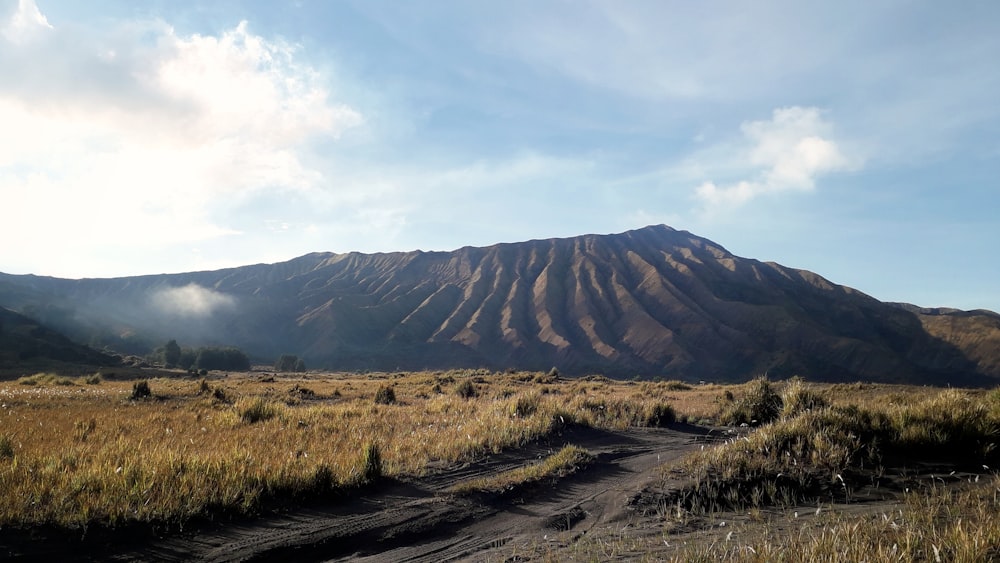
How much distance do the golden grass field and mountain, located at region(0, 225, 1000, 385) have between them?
8403 centimetres

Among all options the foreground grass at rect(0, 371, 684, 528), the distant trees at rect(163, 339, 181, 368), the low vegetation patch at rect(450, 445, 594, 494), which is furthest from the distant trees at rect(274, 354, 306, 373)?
the low vegetation patch at rect(450, 445, 594, 494)

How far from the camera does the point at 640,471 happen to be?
9.20 metres

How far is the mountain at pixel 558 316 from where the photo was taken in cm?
9675

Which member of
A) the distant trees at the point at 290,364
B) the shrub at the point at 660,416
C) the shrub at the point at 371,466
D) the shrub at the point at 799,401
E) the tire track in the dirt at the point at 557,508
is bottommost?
the distant trees at the point at 290,364

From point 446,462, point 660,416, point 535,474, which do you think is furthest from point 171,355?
point 535,474

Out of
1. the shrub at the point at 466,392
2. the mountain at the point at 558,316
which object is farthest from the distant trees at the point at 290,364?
the shrub at the point at 466,392

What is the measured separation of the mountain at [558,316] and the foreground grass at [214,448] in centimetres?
8482

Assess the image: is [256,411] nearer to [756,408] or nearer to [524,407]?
[524,407]

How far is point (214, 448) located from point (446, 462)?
164 inches

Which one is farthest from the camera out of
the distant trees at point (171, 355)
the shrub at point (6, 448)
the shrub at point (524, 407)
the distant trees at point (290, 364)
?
the distant trees at point (290, 364)

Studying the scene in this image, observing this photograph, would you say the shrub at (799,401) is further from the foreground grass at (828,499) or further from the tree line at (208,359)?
the tree line at (208,359)

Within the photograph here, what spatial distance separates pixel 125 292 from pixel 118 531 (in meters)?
166

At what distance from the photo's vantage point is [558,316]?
410 ft

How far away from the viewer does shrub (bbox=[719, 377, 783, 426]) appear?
1580cm
